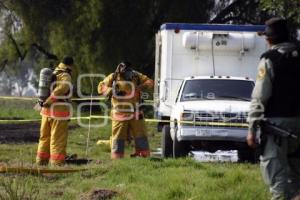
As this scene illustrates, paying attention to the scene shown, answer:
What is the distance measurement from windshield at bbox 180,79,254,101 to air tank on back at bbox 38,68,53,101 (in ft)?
9.10

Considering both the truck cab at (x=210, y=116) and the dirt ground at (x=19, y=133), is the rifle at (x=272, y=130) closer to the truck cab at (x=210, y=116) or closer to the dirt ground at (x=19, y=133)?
the truck cab at (x=210, y=116)

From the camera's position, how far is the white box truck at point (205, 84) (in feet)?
38.1

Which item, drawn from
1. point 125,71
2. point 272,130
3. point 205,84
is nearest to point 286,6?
point 205,84

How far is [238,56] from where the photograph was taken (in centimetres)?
1410

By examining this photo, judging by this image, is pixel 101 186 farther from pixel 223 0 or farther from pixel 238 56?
pixel 223 0

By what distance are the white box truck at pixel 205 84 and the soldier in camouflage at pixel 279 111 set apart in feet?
18.0

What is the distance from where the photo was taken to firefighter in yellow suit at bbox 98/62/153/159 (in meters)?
11.5

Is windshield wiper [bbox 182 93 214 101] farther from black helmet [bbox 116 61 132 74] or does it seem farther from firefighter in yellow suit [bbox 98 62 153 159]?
black helmet [bbox 116 61 132 74]

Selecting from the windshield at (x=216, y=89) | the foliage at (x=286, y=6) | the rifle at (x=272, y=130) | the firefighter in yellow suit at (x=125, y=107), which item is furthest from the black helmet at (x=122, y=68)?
the rifle at (x=272, y=130)

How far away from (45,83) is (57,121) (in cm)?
72

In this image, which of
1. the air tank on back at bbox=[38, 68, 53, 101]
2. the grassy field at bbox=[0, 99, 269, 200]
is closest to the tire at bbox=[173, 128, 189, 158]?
the grassy field at bbox=[0, 99, 269, 200]

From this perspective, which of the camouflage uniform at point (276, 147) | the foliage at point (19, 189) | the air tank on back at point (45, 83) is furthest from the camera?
the air tank on back at point (45, 83)

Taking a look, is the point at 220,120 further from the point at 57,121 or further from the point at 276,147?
the point at 276,147

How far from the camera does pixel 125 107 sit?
11555 millimetres
